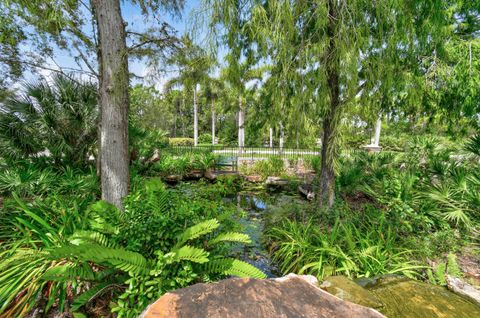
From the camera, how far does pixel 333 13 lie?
299 cm

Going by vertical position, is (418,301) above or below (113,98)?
below

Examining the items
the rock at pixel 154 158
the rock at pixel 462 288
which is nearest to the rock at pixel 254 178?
the rock at pixel 154 158

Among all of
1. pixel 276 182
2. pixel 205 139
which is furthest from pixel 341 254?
pixel 205 139

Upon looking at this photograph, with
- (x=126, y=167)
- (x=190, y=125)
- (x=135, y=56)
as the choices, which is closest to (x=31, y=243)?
(x=126, y=167)

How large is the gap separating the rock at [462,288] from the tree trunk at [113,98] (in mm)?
4494

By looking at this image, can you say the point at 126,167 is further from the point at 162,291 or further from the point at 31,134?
the point at 31,134

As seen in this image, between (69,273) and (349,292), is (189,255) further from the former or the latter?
(349,292)

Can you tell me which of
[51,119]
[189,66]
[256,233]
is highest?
[189,66]

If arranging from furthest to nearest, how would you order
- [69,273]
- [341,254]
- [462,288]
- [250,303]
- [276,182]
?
[276,182] < [341,254] < [462,288] < [69,273] < [250,303]

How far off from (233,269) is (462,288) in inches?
101

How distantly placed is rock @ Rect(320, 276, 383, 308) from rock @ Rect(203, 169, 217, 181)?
6.75m

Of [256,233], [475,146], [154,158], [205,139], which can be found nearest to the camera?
[475,146]

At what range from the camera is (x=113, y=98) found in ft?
10.3

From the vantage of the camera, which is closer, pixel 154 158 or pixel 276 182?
pixel 276 182
